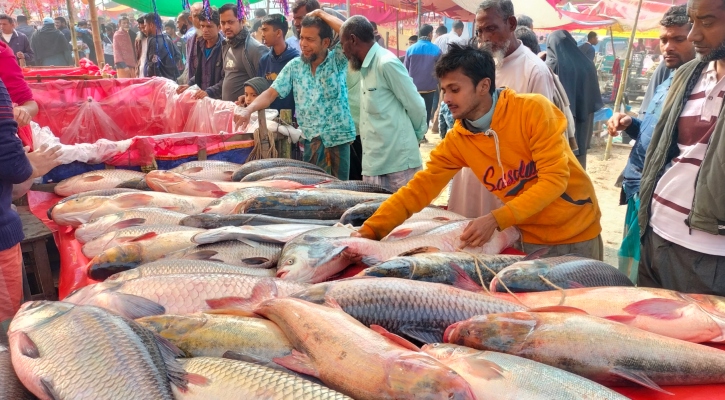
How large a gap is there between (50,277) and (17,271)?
0.88 meters

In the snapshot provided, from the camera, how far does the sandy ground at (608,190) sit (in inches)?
240

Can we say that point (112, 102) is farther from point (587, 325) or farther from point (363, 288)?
point (587, 325)

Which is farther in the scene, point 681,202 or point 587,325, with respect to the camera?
point 681,202

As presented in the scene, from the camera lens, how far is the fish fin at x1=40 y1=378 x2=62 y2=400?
4.47 feet

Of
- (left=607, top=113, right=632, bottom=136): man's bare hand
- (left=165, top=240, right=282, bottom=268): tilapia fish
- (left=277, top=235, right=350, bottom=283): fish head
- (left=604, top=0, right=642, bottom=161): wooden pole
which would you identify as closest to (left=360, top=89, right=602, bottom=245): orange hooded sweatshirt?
(left=277, top=235, right=350, bottom=283): fish head

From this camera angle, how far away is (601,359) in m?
1.56

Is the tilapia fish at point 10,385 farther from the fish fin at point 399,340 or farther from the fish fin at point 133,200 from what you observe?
the fish fin at point 133,200

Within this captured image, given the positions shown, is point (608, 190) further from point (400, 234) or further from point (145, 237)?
point (145, 237)

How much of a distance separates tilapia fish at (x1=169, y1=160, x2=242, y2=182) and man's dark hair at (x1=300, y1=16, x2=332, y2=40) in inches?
54.7

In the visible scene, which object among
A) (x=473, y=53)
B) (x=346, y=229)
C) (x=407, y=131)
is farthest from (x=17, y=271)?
(x=407, y=131)

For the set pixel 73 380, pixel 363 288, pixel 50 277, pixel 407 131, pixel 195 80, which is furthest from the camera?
pixel 195 80

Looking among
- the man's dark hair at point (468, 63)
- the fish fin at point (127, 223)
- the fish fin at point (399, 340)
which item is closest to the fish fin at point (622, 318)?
the fish fin at point (399, 340)

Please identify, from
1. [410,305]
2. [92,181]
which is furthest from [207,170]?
[410,305]

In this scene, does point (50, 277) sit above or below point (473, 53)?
below
